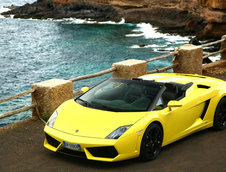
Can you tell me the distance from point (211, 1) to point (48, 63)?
18818mm

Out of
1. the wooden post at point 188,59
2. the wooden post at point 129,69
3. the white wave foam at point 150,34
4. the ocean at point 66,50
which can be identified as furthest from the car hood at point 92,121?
the white wave foam at point 150,34

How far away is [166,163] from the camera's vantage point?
18.2 ft

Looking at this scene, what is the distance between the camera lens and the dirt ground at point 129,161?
543 centimetres

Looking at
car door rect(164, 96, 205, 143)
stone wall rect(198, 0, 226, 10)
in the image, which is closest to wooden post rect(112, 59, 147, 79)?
car door rect(164, 96, 205, 143)

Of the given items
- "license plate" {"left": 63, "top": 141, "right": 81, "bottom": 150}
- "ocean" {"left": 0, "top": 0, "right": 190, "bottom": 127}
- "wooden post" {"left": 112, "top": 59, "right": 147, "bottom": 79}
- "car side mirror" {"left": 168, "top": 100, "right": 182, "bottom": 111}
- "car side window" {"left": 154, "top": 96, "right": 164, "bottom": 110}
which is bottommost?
"ocean" {"left": 0, "top": 0, "right": 190, "bottom": 127}

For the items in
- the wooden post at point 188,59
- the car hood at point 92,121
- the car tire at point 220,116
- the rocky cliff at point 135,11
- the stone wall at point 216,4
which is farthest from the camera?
the rocky cliff at point 135,11

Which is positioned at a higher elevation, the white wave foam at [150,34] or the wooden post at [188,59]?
the wooden post at [188,59]

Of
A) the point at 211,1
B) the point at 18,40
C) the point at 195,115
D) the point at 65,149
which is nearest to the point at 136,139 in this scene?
the point at 65,149

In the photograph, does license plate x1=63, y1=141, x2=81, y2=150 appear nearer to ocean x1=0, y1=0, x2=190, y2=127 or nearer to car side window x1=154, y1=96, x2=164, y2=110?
car side window x1=154, y1=96, x2=164, y2=110

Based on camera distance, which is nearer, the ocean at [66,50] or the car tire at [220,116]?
the car tire at [220,116]

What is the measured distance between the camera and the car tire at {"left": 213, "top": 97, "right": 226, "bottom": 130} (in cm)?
691

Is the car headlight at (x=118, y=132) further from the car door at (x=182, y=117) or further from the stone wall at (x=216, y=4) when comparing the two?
the stone wall at (x=216, y=4)

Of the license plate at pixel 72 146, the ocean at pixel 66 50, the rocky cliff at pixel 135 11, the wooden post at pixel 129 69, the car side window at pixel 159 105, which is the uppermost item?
the car side window at pixel 159 105

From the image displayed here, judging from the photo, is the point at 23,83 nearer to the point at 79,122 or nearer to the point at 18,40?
the point at 79,122
